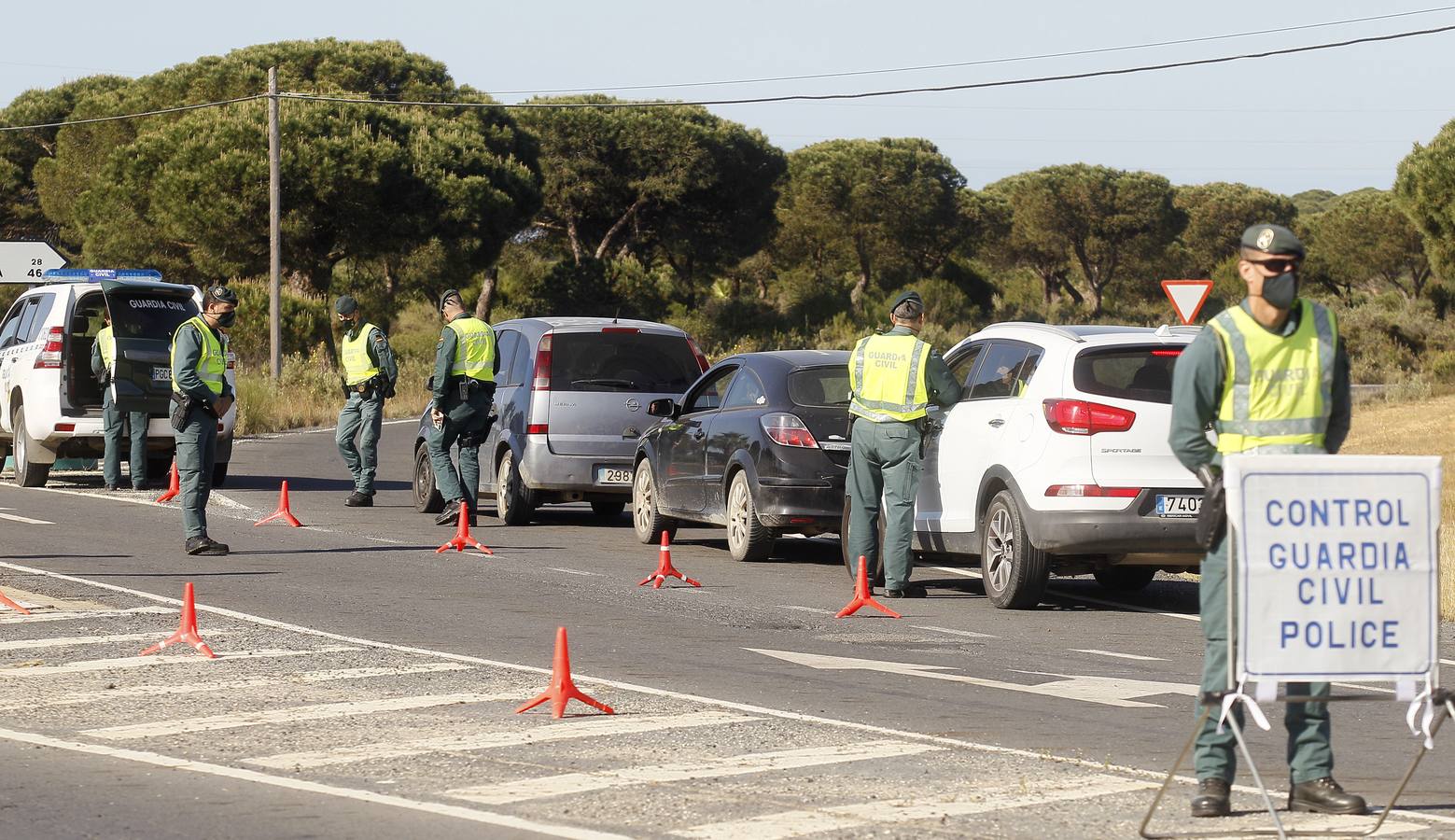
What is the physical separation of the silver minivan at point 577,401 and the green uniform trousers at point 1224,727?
10.7 metres

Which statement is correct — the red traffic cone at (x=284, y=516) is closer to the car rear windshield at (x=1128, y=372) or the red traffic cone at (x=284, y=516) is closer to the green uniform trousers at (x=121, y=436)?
the green uniform trousers at (x=121, y=436)

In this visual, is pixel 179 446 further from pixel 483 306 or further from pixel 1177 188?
pixel 1177 188

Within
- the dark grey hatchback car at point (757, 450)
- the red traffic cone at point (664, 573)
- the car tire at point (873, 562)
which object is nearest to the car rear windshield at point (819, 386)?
the dark grey hatchback car at point (757, 450)

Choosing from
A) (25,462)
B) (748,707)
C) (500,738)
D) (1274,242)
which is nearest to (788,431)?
(748,707)

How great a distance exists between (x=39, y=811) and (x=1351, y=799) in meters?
4.15

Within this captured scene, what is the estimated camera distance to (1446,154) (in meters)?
45.6

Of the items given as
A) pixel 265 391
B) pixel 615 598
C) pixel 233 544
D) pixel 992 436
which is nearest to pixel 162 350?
pixel 233 544

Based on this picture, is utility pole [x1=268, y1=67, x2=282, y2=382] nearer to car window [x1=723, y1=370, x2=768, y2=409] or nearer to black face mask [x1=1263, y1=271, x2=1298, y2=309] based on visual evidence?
car window [x1=723, y1=370, x2=768, y2=409]

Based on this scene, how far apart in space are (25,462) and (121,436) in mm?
1288

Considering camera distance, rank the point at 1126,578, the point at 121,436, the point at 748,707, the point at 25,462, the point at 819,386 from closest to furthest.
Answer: the point at 748,707 < the point at 1126,578 < the point at 819,386 < the point at 121,436 < the point at 25,462

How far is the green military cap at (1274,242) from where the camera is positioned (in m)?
6.14

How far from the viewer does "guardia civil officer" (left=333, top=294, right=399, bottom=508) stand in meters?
18.6

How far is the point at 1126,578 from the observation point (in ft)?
45.1

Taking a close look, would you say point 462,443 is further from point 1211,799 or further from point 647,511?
point 1211,799
